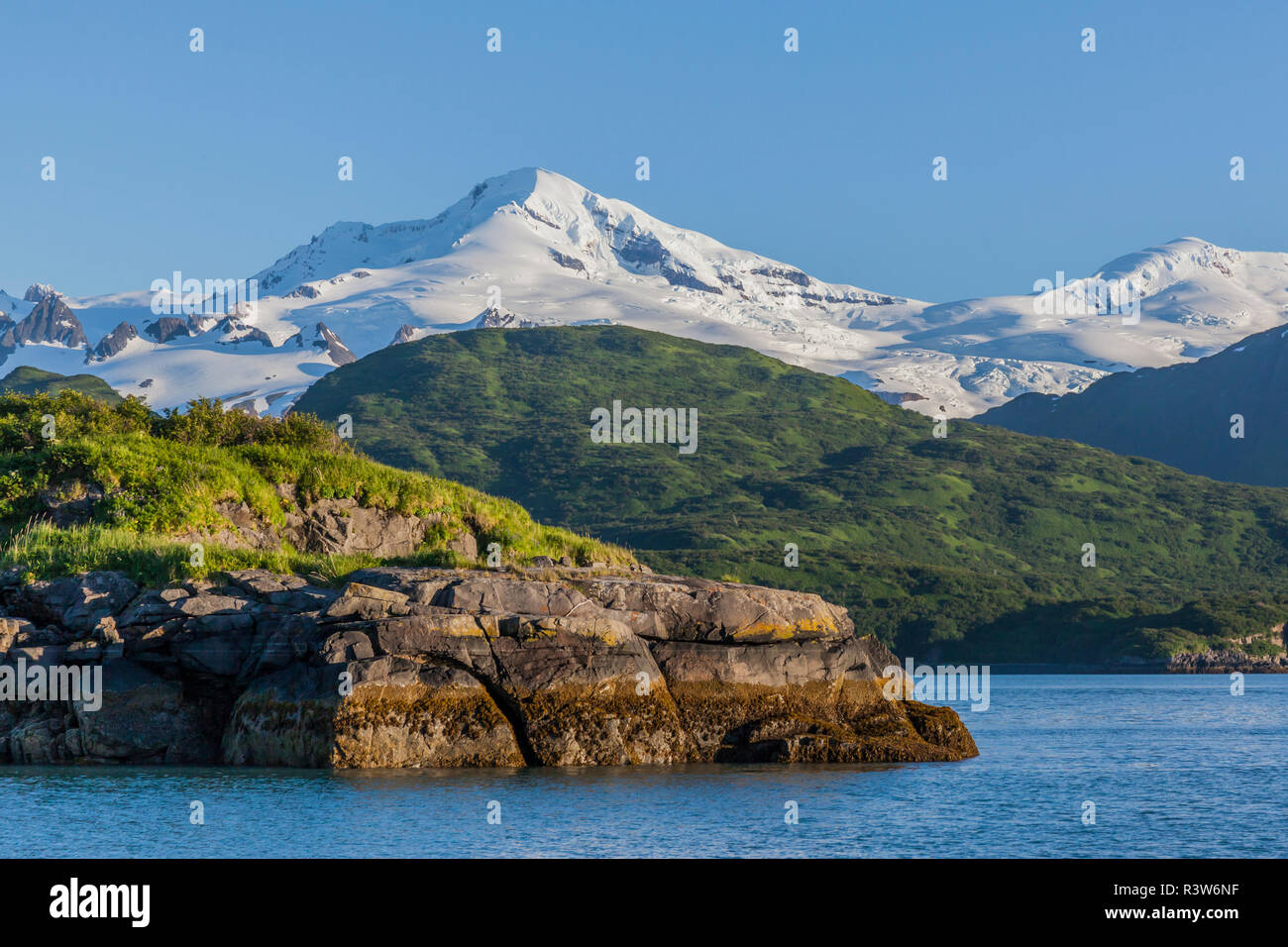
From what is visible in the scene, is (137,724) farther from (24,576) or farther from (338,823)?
(338,823)

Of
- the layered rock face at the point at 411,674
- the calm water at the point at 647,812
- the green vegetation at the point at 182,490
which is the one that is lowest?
the calm water at the point at 647,812

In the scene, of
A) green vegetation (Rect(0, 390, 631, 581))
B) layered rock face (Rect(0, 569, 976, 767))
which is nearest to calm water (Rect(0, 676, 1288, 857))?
layered rock face (Rect(0, 569, 976, 767))

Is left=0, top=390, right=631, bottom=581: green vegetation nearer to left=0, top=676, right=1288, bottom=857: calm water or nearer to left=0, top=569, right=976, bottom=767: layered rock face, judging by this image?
left=0, top=569, right=976, bottom=767: layered rock face

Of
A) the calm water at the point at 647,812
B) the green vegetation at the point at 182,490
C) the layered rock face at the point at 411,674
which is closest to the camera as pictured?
the calm water at the point at 647,812

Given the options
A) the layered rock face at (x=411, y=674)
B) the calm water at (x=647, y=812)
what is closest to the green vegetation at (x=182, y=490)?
the layered rock face at (x=411, y=674)

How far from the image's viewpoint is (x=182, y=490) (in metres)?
41.9

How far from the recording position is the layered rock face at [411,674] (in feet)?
109

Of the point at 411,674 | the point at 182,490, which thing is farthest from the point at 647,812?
the point at 182,490

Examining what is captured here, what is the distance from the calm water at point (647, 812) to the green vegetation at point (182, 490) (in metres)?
6.70

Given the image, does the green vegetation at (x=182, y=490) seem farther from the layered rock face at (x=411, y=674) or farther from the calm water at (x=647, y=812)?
the calm water at (x=647, y=812)

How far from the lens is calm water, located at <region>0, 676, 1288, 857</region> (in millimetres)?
24312

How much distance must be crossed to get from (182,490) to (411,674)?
12843mm

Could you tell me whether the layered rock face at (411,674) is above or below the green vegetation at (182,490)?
below

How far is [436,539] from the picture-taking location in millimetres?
46000
